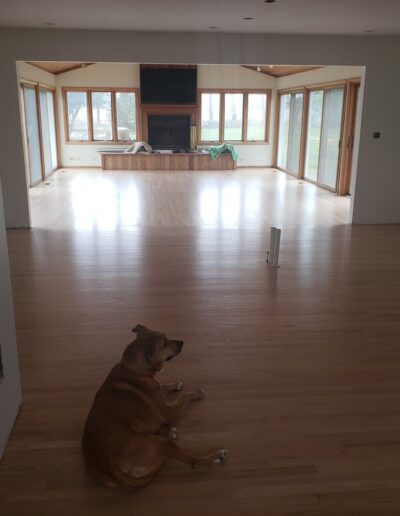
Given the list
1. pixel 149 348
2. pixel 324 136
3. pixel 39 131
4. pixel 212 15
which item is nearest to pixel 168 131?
pixel 39 131

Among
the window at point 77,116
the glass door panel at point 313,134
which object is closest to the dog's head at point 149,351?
the glass door panel at point 313,134

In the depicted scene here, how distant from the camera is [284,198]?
9.40 m

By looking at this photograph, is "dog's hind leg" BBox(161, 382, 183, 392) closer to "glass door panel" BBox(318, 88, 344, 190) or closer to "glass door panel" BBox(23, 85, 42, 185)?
"glass door panel" BBox(318, 88, 344, 190)

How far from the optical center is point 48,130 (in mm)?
12750

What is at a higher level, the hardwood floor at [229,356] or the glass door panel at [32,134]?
the glass door panel at [32,134]

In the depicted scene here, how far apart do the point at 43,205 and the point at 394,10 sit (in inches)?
241

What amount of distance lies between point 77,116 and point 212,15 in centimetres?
986

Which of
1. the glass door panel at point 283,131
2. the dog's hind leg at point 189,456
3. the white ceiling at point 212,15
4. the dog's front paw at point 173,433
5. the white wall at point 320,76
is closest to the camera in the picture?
the dog's hind leg at point 189,456

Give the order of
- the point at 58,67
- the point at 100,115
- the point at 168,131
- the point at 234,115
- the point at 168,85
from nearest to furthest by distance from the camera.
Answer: the point at 58,67
the point at 168,85
the point at 100,115
the point at 168,131
the point at 234,115

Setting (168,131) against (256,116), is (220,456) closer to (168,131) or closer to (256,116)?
(168,131)

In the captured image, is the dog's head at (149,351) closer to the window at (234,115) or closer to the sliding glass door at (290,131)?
the sliding glass door at (290,131)

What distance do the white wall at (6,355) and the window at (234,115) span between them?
13.0m

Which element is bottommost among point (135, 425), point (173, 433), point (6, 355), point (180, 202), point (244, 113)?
point (173, 433)

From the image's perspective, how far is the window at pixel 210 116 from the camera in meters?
14.6
